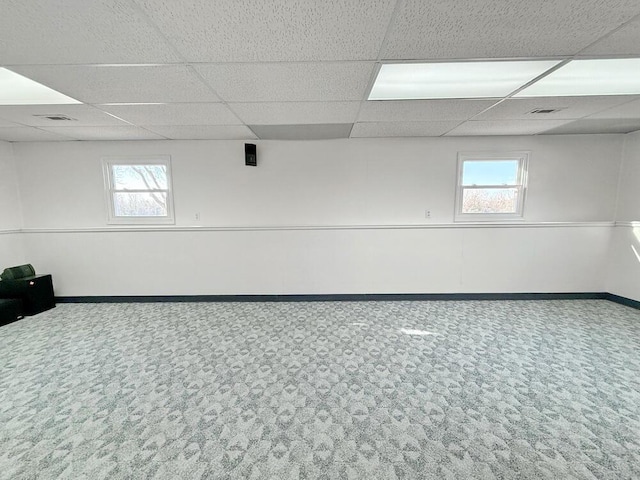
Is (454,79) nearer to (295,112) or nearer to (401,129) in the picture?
(401,129)

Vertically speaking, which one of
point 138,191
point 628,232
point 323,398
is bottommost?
point 323,398

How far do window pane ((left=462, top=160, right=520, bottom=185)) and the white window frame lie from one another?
4420 millimetres

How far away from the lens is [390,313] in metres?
3.76

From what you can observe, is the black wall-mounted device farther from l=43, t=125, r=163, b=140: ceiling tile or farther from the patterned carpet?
the patterned carpet

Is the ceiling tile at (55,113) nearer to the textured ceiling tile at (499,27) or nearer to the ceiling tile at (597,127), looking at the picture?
the textured ceiling tile at (499,27)

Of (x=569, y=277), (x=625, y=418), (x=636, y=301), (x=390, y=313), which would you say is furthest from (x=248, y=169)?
(x=636, y=301)

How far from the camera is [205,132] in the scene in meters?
3.71

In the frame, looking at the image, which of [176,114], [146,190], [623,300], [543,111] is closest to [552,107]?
[543,111]

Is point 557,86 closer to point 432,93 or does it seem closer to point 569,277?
point 432,93

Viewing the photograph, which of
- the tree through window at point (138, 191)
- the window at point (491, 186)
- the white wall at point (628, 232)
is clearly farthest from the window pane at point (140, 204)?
the white wall at point (628, 232)

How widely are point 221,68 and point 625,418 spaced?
3.66 meters

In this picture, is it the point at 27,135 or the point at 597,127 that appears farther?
the point at 27,135

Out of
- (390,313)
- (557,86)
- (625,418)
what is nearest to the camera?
(625,418)

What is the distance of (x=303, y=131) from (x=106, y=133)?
8.57 ft
